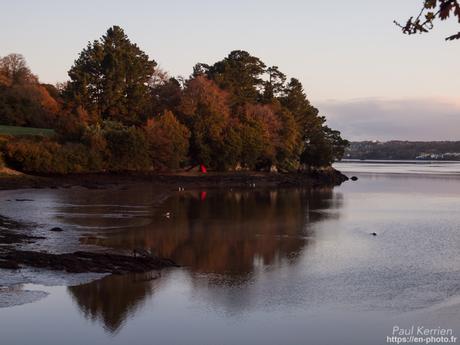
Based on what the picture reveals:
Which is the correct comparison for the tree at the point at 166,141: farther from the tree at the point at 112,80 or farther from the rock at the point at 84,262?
the rock at the point at 84,262

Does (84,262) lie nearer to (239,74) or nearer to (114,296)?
(114,296)

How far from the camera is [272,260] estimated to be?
22.0m

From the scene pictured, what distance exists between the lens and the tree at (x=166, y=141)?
212ft

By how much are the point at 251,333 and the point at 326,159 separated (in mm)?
76005

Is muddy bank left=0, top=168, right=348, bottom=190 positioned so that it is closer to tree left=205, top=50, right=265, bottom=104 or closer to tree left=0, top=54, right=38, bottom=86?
tree left=205, top=50, right=265, bottom=104

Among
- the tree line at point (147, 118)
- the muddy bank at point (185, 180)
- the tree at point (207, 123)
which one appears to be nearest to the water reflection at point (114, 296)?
the muddy bank at point (185, 180)

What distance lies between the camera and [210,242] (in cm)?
2569

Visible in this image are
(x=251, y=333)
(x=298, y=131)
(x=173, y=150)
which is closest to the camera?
(x=251, y=333)

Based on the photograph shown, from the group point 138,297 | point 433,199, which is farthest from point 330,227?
point 433,199

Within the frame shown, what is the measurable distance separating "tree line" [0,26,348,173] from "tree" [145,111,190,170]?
0.35 ft

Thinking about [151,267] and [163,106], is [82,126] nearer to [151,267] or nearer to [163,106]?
[163,106]

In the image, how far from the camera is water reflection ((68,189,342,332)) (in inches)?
631

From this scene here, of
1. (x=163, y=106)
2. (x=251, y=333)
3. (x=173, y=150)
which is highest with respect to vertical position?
(x=163, y=106)

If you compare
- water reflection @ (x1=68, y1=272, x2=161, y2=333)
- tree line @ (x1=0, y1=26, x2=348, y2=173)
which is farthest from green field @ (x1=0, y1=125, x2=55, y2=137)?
water reflection @ (x1=68, y1=272, x2=161, y2=333)
